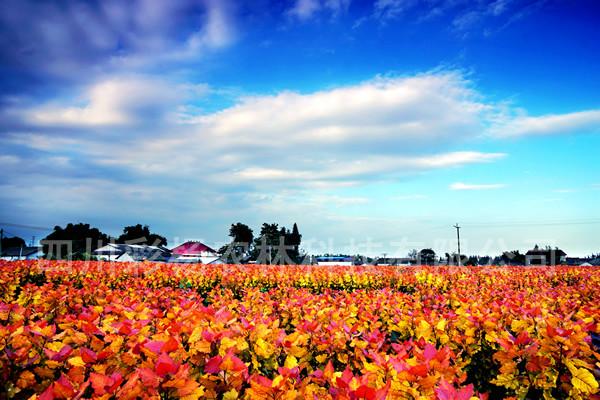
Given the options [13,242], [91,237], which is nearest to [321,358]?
[91,237]

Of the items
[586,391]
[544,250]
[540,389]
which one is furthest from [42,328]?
[544,250]

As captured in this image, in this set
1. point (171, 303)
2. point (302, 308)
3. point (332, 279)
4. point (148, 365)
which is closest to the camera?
point (148, 365)

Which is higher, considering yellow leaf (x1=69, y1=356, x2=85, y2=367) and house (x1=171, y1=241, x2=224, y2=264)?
yellow leaf (x1=69, y1=356, x2=85, y2=367)

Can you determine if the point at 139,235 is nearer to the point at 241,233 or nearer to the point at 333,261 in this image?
the point at 241,233

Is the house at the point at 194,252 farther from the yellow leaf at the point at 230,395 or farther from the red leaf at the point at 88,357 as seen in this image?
the yellow leaf at the point at 230,395

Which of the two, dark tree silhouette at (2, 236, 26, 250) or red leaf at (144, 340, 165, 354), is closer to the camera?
red leaf at (144, 340, 165, 354)

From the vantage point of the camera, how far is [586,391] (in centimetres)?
247

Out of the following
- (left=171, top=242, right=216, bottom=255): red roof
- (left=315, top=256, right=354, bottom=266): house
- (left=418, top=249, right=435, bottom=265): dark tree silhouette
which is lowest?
(left=315, top=256, right=354, bottom=266): house

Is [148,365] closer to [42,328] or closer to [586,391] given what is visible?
[42,328]

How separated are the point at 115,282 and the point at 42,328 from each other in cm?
1127

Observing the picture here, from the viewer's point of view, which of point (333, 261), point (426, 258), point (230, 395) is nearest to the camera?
point (230, 395)

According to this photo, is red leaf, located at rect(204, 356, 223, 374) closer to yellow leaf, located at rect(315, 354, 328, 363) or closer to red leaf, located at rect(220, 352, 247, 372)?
red leaf, located at rect(220, 352, 247, 372)

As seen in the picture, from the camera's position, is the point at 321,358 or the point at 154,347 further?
the point at 321,358

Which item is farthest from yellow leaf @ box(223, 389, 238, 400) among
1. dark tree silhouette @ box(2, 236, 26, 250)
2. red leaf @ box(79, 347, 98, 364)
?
dark tree silhouette @ box(2, 236, 26, 250)
